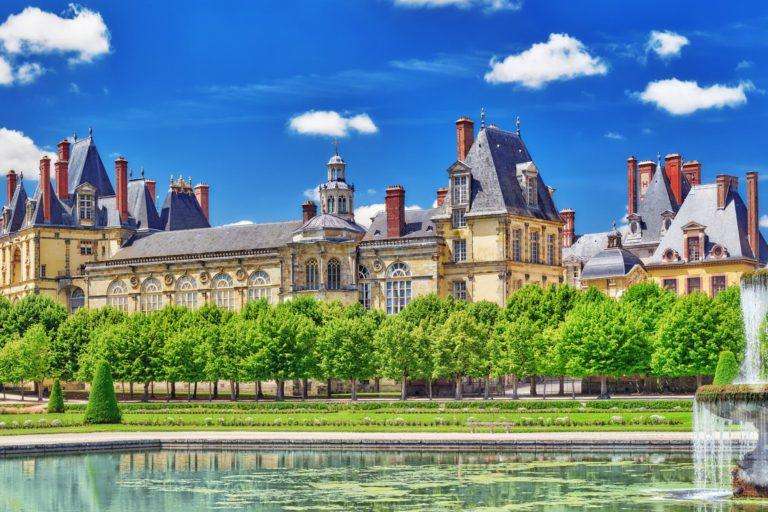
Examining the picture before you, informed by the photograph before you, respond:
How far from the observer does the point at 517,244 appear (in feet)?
278

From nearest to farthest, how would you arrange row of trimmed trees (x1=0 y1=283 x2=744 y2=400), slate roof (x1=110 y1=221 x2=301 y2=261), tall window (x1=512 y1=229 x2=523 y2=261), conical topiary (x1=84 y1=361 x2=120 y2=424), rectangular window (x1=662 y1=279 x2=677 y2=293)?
conical topiary (x1=84 y1=361 x2=120 y2=424) → row of trimmed trees (x1=0 y1=283 x2=744 y2=400) → rectangular window (x1=662 y1=279 x2=677 y2=293) → tall window (x1=512 y1=229 x2=523 y2=261) → slate roof (x1=110 y1=221 x2=301 y2=261)

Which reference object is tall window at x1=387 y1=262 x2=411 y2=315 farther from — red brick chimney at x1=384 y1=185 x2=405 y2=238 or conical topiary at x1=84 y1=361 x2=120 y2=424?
conical topiary at x1=84 y1=361 x2=120 y2=424

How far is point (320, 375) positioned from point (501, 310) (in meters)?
11.2

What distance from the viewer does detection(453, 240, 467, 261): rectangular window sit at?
3327 inches

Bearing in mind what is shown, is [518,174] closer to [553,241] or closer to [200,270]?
[553,241]

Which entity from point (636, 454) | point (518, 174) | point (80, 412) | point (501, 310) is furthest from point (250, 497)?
point (518, 174)

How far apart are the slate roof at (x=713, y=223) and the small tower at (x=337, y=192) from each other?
21.0 metres

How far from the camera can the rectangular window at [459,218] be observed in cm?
8468

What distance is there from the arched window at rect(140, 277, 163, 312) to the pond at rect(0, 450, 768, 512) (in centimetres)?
4880

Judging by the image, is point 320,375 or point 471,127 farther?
point 471,127

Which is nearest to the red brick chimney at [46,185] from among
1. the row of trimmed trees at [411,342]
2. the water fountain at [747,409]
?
the row of trimmed trees at [411,342]

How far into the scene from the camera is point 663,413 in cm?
5194

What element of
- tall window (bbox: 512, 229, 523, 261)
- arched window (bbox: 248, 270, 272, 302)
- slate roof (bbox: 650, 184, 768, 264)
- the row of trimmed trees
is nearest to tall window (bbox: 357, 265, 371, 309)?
the row of trimmed trees

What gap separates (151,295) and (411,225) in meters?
20.2
